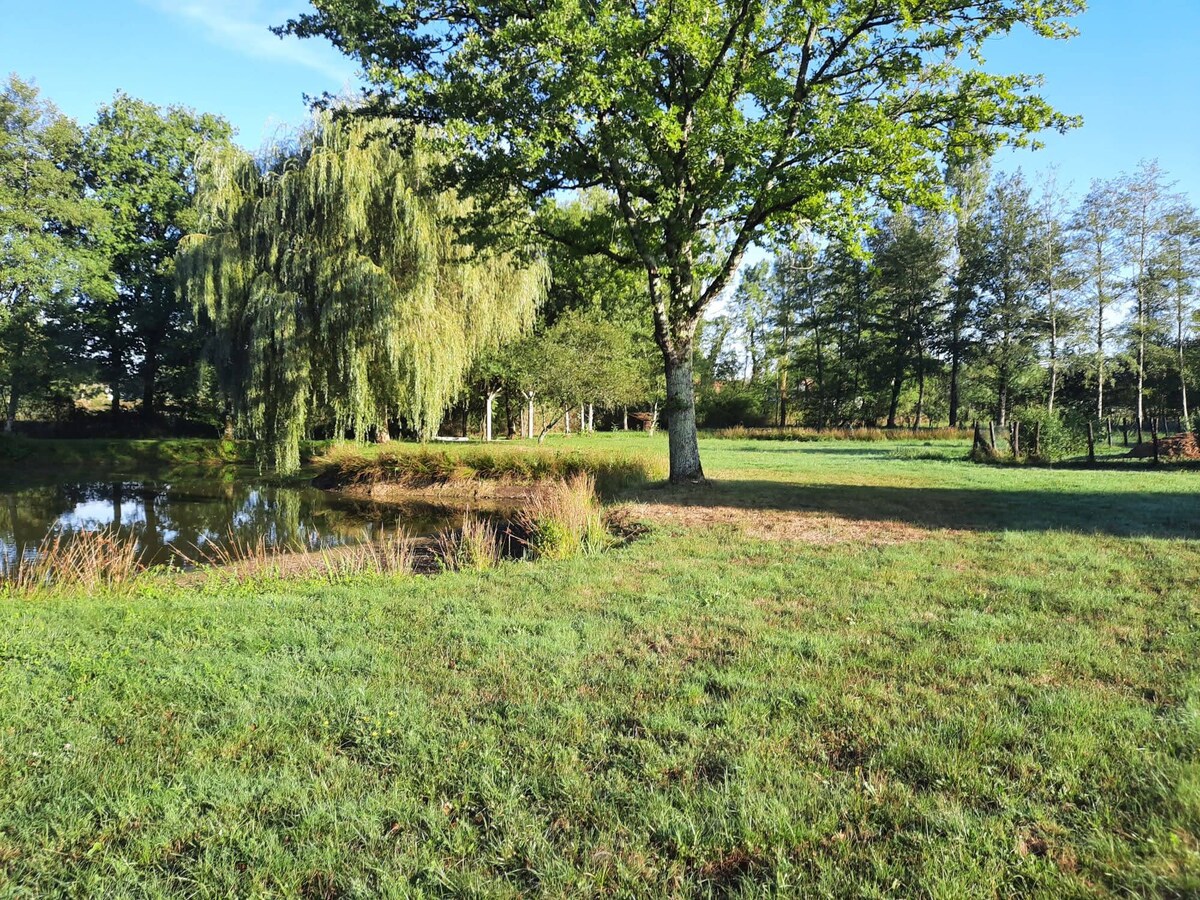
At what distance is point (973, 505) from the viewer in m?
10.3

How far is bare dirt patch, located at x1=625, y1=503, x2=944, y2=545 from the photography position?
8.03 meters

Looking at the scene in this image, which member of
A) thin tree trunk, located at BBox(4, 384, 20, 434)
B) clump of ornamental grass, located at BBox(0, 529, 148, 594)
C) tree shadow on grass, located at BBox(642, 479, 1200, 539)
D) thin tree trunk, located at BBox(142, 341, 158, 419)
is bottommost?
clump of ornamental grass, located at BBox(0, 529, 148, 594)

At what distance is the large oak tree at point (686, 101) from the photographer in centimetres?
1071

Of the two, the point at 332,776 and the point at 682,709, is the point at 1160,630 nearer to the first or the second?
the point at 682,709

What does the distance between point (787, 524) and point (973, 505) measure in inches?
142

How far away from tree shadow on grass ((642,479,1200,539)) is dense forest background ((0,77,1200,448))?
9252 millimetres

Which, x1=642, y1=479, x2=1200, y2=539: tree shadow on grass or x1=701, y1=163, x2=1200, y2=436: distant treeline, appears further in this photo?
x1=701, y1=163, x2=1200, y2=436: distant treeline

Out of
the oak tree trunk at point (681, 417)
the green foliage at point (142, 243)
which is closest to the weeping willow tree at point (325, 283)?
the oak tree trunk at point (681, 417)

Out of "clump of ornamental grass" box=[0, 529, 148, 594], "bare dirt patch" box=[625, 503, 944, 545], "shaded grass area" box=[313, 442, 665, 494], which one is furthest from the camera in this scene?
"shaded grass area" box=[313, 442, 665, 494]

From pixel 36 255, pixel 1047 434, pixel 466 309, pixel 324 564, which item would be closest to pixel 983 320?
pixel 1047 434

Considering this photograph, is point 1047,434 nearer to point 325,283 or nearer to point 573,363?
point 573,363

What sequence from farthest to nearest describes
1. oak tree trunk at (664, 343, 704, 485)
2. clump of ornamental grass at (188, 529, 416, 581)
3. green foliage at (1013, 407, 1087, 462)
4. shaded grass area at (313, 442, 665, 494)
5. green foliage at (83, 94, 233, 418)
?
1. green foliage at (83, 94, 233, 418)
2. shaded grass area at (313, 442, 665, 494)
3. green foliage at (1013, 407, 1087, 462)
4. oak tree trunk at (664, 343, 704, 485)
5. clump of ornamental grass at (188, 529, 416, 581)

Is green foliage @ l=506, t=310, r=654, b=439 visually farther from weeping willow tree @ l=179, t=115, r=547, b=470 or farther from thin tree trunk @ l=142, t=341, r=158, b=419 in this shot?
thin tree trunk @ l=142, t=341, r=158, b=419

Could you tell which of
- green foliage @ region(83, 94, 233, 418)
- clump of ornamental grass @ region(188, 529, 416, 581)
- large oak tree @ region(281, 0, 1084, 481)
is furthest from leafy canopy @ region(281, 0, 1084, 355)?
green foliage @ region(83, 94, 233, 418)
